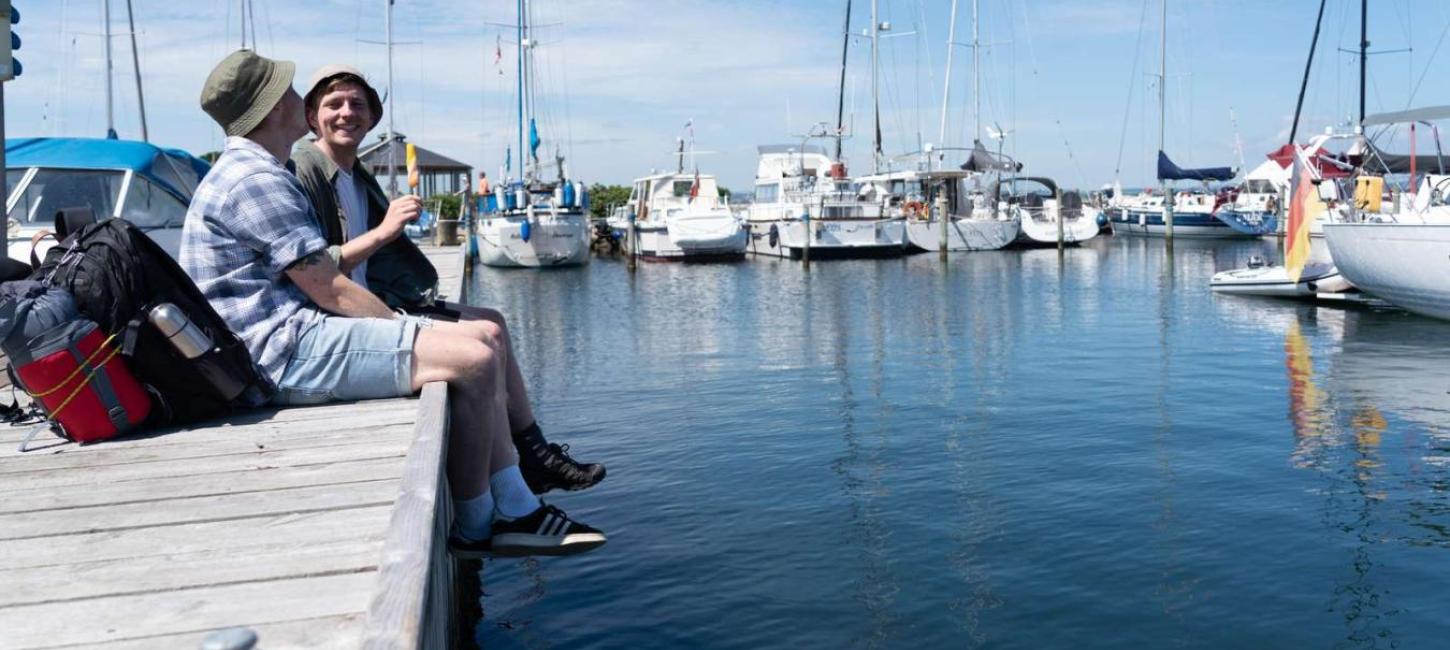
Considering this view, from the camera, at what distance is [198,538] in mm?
3160

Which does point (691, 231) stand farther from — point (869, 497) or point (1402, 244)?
point (869, 497)

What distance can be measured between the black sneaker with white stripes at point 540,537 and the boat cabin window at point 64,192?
7316 mm

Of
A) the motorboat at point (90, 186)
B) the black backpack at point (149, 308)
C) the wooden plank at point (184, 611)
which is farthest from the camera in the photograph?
the motorboat at point (90, 186)

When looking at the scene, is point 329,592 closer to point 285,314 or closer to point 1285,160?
point 285,314

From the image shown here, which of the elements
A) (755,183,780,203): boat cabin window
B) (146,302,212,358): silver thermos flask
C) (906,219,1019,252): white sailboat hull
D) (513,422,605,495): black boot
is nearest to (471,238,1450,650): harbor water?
(513,422,605,495): black boot

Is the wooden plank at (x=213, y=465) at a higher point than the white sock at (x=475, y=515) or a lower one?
higher

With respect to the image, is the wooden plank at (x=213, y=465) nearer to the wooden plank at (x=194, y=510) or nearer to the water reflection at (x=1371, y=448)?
the wooden plank at (x=194, y=510)

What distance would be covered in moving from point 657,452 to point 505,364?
5202mm

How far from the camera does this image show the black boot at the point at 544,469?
18.0 feet

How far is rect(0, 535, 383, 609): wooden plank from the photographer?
9.12ft

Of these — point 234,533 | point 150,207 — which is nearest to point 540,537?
point 234,533

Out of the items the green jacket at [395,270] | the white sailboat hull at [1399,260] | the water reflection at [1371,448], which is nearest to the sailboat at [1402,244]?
the white sailboat hull at [1399,260]

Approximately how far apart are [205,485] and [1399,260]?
18.8 meters

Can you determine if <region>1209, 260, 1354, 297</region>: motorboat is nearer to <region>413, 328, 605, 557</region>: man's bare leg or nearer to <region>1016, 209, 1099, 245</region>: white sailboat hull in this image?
<region>413, 328, 605, 557</region>: man's bare leg
